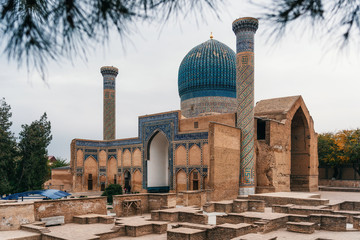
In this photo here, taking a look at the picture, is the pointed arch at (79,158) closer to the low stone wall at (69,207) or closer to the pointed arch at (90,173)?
the pointed arch at (90,173)

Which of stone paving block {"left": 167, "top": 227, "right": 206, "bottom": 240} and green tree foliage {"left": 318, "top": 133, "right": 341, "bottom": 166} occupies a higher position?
green tree foliage {"left": 318, "top": 133, "right": 341, "bottom": 166}

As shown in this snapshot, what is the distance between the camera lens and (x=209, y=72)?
25.7 meters

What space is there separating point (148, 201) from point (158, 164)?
923 centimetres

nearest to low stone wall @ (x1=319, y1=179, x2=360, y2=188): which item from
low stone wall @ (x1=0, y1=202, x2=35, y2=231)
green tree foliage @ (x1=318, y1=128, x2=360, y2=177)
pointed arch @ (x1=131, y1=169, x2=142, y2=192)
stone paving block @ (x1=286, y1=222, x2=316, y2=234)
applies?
green tree foliage @ (x1=318, y1=128, x2=360, y2=177)

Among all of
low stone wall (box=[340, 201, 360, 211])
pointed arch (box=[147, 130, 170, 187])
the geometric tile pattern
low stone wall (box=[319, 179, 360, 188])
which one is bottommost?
low stone wall (box=[319, 179, 360, 188])

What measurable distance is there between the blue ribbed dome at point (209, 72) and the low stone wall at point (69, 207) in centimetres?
1478

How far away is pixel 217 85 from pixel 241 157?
27.6 ft

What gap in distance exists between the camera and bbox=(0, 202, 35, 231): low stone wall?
9503 millimetres

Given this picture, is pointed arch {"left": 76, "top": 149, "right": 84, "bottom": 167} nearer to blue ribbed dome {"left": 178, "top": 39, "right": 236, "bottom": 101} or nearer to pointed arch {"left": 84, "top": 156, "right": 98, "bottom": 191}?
pointed arch {"left": 84, "top": 156, "right": 98, "bottom": 191}

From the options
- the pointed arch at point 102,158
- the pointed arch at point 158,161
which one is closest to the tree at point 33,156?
the pointed arch at point 102,158

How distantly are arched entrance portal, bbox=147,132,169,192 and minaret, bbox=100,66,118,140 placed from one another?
6.02 meters

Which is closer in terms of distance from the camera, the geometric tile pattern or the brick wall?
the brick wall

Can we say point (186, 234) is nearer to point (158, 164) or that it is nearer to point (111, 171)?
point (158, 164)

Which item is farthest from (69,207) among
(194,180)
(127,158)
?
(127,158)
